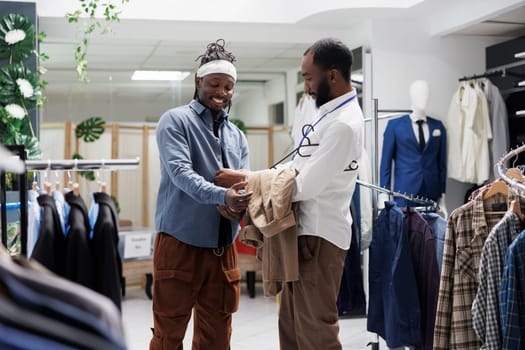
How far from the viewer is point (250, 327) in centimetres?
507

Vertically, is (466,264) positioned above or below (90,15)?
below

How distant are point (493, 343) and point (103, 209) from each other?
4.19 feet

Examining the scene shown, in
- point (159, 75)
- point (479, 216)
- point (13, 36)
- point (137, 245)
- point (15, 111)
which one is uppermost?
point (159, 75)

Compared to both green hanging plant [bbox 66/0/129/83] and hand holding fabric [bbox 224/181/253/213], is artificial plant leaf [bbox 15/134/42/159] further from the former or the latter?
hand holding fabric [bbox 224/181/253/213]

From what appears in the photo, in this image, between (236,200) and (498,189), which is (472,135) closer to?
(498,189)

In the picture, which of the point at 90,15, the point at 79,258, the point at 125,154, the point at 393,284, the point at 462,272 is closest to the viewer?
the point at 79,258

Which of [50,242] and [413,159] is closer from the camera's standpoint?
[50,242]

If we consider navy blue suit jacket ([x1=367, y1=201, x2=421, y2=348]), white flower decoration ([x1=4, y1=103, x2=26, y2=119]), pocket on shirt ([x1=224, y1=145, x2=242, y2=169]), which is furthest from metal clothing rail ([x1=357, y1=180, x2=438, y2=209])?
white flower decoration ([x1=4, y1=103, x2=26, y2=119])

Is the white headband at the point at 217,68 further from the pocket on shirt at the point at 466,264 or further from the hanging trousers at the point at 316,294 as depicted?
the pocket on shirt at the point at 466,264

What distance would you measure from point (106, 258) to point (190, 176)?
586 millimetres

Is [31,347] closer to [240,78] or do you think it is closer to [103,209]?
[103,209]

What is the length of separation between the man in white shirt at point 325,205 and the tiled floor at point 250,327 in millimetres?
1919

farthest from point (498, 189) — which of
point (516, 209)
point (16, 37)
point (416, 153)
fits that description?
point (16, 37)

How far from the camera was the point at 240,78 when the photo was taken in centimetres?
831
